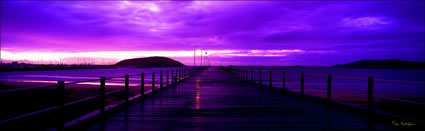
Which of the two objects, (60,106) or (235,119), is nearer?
(60,106)

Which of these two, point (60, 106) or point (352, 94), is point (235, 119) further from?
point (352, 94)

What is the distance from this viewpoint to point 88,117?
5918mm

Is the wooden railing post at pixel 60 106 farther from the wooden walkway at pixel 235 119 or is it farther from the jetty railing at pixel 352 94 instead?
the jetty railing at pixel 352 94

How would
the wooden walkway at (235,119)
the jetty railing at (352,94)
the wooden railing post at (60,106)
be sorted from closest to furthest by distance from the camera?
the wooden railing post at (60,106) → the wooden walkway at (235,119) → the jetty railing at (352,94)

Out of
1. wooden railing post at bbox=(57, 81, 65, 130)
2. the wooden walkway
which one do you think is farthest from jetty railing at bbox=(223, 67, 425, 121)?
wooden railing post at bbox=(57, 81, 65, 130)

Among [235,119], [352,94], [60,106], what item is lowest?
[352,94]

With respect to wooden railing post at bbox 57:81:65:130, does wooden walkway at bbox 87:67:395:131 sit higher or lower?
lower

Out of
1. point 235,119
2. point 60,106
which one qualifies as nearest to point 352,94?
point 235,119

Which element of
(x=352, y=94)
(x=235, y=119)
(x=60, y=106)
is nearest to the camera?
(x=60, y=106)

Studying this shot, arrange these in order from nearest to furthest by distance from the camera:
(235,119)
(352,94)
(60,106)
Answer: (60,106), (235,119), (352,94)

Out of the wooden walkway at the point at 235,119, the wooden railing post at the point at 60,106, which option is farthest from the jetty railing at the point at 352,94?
the wooden railing post at the point at 60,106

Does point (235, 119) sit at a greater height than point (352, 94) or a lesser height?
greater

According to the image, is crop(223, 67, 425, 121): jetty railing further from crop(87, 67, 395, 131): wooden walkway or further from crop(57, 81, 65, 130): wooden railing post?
crop(57, 81, 65, 130): wooden railing post

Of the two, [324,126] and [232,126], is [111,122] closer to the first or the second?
[232,126]
